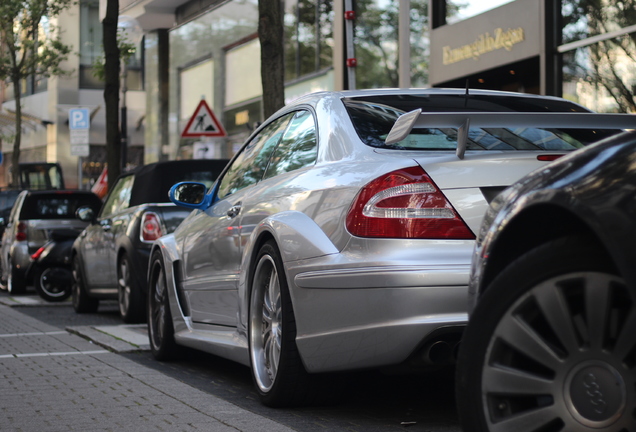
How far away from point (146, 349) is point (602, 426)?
19.4ft

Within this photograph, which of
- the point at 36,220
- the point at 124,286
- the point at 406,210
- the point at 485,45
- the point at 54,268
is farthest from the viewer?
the point at 485,45

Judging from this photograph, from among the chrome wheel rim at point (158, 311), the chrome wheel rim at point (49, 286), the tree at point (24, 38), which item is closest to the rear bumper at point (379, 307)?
the chrome wheel rim at point (158, 311)

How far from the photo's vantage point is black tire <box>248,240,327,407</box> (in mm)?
5223

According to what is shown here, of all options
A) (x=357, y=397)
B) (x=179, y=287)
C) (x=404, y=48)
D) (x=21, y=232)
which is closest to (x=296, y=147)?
(x=357, y=397)

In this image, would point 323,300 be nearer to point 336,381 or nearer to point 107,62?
point 336,381

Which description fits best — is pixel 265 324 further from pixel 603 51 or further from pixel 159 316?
pixel 603 51

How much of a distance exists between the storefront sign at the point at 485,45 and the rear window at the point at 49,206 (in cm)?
697

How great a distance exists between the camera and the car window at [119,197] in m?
11.8

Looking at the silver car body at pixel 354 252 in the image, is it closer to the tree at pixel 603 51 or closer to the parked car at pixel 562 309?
the parked car at pixel 562 309

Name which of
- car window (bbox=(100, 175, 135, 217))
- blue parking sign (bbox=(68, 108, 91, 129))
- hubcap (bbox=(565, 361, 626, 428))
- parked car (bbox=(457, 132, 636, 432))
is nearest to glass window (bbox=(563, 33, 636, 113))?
car window (bbox=(100, 175, 135, 217))

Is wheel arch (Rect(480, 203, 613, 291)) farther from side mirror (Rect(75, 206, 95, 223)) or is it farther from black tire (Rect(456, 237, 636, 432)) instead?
side mirror (Rect(75, 206, 95, 223))

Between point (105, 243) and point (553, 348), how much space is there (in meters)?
9.44

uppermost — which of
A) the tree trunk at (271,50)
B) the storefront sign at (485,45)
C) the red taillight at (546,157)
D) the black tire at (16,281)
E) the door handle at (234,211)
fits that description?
the storefront sign at (485,45)

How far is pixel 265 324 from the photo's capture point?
18.6 ft
